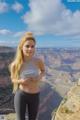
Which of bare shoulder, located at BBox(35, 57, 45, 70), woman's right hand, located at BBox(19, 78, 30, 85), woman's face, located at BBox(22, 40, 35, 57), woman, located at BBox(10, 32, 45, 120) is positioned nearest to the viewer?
woman's right hand, located at BBox(19, 78, 30, 85)

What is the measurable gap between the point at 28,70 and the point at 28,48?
1.37 ft

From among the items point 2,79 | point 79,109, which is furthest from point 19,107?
point 2,79

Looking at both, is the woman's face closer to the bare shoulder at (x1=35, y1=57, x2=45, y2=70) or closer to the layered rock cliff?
the bare shoulder at (x1=35, y1=57, x2=45, y2=70)

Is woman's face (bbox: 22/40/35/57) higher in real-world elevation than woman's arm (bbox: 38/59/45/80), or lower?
higher

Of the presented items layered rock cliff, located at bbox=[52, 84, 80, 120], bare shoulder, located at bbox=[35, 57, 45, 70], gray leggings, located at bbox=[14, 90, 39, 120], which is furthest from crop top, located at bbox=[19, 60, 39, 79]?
layered rock cliff, located at bbox=[52, 84, 80, 120]

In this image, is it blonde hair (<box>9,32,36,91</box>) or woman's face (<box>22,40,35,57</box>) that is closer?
blonde hair (<box>9,32,36,91</box>)

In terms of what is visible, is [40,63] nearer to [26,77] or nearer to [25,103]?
[26,77]

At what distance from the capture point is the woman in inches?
257

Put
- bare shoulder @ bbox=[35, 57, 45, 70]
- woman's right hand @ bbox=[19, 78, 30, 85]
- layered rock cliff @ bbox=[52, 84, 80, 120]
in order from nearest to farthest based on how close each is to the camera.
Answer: woman's right hand @ bbox=[19, 78, 30, 85], bare shoulder @ bbox=[35, 57, 45, 70], layered rock cliff @ bbox=[52, 84, 80, 120]

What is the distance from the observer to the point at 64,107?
11.7m

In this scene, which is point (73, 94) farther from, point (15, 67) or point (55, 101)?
point (55, 101)

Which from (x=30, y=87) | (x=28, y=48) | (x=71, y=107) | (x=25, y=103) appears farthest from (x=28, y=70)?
(x=71, y=107)

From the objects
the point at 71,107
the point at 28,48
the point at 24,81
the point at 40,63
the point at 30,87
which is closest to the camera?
the point at 24,81

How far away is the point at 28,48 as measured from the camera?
6.68m
